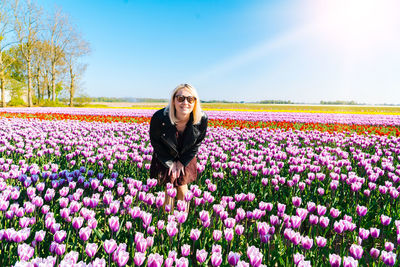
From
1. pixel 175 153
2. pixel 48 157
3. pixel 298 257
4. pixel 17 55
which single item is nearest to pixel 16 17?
pixel 17 55

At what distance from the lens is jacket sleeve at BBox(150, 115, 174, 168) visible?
366 cm

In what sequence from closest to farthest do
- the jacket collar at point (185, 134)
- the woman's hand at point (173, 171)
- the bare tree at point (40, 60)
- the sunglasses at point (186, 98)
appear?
the sunglasses at point (186, 98) → the jacket collar at point (185, 134) → the woman's hand at point (173, 171) → the bare tree at point (40, 60)

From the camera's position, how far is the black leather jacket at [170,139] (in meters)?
3.63

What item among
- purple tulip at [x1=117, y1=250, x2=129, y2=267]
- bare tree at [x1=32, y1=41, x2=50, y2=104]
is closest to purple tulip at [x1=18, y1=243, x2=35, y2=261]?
purple tulip at [x1=117, y1=250, x2=129, y2=267]

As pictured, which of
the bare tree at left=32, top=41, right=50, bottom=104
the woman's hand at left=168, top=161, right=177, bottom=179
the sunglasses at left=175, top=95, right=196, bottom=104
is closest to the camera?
the sunglasses at left=175, top=95, right=196, bottom=104

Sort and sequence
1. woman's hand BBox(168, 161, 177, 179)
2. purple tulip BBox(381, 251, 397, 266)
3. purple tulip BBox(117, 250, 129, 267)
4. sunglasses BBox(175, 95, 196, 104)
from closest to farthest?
purple tulip BBox(117, 250, 129, 267) → purple tulip BBox(381, 251, 397, 266) → sunglasses BBox(175, 95, 196, 104) → woman's hand BBox(168, 161, 177, 179)

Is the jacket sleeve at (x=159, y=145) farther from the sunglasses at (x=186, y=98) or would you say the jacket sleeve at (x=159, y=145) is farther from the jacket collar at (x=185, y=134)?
the sunglasses at (x=186, y=98)

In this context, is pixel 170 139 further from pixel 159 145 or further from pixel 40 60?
pixel 40 60

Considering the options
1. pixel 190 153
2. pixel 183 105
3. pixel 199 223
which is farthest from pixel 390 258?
pixel 183 105

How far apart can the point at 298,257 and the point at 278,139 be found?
6.79m

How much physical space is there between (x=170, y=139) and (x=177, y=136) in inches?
6.6

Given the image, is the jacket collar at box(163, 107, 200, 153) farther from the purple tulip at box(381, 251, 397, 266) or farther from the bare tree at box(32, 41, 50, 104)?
the bare tree at box(32, 41, 50, 104)

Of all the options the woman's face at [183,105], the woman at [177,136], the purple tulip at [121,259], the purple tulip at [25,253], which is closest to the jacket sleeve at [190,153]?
the woman at [177,136]

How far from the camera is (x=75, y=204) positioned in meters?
2.80
